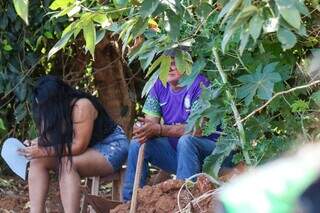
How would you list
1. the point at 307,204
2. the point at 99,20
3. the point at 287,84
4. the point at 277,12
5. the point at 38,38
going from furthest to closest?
the point at 38,38, the point at 287,84, the point at 99,20, the point at 277,12, the point at 307,204

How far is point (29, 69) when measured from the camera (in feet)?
19.1

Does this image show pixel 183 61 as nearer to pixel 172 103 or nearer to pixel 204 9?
pixel 204 9

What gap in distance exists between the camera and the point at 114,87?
243 inches

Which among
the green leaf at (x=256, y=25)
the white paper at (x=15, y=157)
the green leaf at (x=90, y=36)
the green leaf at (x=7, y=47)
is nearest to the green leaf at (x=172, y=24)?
the green leaf at (x=90, y=36)

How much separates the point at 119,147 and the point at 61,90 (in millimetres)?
500

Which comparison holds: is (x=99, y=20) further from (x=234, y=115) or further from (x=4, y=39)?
(x=4, y=39)

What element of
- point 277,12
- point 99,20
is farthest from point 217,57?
point 277,12

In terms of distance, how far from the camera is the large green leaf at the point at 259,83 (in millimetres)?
3184

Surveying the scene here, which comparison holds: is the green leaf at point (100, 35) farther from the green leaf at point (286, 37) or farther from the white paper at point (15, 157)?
the white paper at point (15, 157)

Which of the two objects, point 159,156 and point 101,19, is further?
point 159,156

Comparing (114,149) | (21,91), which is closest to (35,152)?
(114,149)

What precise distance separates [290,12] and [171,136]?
2608 millimetres

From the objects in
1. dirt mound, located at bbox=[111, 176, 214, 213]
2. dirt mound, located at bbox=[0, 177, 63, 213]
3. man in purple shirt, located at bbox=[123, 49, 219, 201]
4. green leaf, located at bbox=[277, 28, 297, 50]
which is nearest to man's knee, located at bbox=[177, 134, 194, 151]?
man in purple shirt, located at bbox=[123, 49, 219, 201]

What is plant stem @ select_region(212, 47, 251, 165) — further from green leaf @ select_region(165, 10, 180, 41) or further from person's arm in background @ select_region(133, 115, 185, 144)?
person's arm in background @ select_region(133, 115, 185, 144)
